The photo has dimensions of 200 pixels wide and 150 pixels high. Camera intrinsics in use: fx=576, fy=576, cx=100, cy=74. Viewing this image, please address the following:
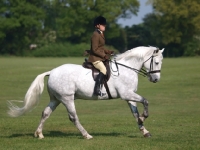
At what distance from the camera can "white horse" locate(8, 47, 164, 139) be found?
42.8 ft

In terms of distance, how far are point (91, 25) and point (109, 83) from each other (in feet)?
330

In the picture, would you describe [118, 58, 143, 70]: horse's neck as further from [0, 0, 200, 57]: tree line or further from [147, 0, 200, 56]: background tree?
[147, 0, 200, 56]: background tree

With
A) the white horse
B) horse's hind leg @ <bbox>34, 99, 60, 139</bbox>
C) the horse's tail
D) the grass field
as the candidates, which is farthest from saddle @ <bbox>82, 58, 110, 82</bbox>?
the grass field

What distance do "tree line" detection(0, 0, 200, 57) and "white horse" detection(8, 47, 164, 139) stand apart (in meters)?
82.1

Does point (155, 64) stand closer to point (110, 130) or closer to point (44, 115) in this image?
point (110, 130)

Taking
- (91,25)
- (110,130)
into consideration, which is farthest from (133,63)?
(91,25)

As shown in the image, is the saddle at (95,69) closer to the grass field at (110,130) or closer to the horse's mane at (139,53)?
the horse's mane at (139,53)

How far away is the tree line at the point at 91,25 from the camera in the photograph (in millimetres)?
101938

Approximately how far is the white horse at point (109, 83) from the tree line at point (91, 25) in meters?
82.1

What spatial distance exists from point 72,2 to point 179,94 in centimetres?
8399

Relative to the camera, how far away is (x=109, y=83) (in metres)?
13.1

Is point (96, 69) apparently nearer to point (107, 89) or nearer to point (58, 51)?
point (107, 89)

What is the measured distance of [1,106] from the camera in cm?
2609

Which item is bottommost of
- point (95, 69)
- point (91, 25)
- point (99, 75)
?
point (91, 25)
